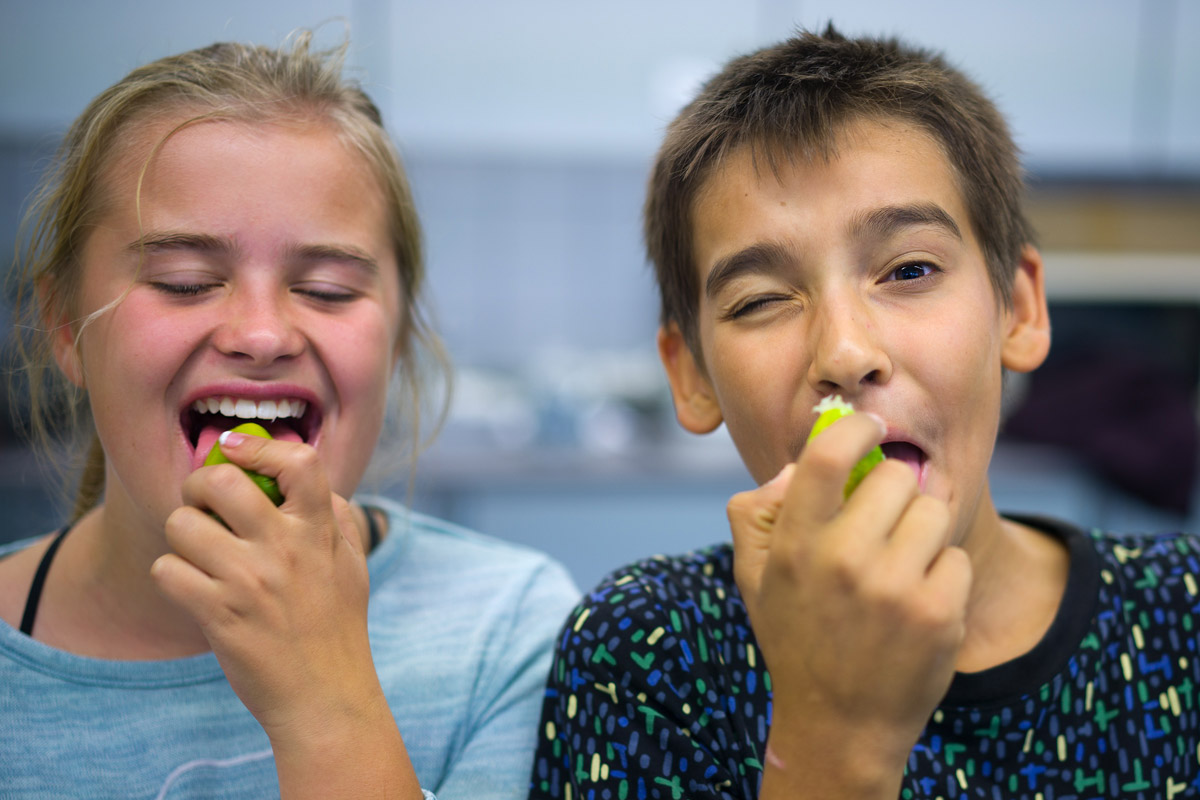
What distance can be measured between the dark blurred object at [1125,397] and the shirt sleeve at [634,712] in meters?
2.38

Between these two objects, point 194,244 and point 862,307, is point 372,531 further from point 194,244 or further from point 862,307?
point 862,307

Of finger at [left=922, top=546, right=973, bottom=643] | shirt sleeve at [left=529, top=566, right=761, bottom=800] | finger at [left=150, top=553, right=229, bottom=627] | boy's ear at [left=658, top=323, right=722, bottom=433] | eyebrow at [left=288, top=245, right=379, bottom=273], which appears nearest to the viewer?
finger at [left=922, top=546, right=973, bottom=643]

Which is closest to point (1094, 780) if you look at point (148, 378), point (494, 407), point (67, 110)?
point (148, 378)

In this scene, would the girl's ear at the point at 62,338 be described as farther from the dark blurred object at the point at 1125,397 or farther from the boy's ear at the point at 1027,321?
the dark blurred object at the point at 1125,397

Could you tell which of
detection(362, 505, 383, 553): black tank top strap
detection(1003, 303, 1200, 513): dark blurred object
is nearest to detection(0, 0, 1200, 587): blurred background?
detection(1003, 303, 1200, 513): dark blurred object

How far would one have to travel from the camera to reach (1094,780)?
82cm

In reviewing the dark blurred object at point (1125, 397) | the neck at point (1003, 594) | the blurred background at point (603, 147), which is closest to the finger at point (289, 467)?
the neck at point (1003, 594)

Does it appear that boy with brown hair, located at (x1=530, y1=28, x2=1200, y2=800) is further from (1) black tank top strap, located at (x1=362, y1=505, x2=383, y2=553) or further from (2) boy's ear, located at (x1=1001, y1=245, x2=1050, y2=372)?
(1) black tank top strap, located at (x1=362, y1=505, x2=383, y2=553)

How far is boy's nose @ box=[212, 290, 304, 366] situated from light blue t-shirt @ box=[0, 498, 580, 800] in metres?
0.28

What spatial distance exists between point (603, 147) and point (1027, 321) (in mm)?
2758

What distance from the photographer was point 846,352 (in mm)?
737

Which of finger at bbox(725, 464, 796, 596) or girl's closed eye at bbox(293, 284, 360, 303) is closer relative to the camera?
finger at bbox(725, 464, 796, 596)

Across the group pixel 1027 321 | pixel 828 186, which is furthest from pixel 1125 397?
pixel 828 186

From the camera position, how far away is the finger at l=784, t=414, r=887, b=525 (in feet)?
1.78
